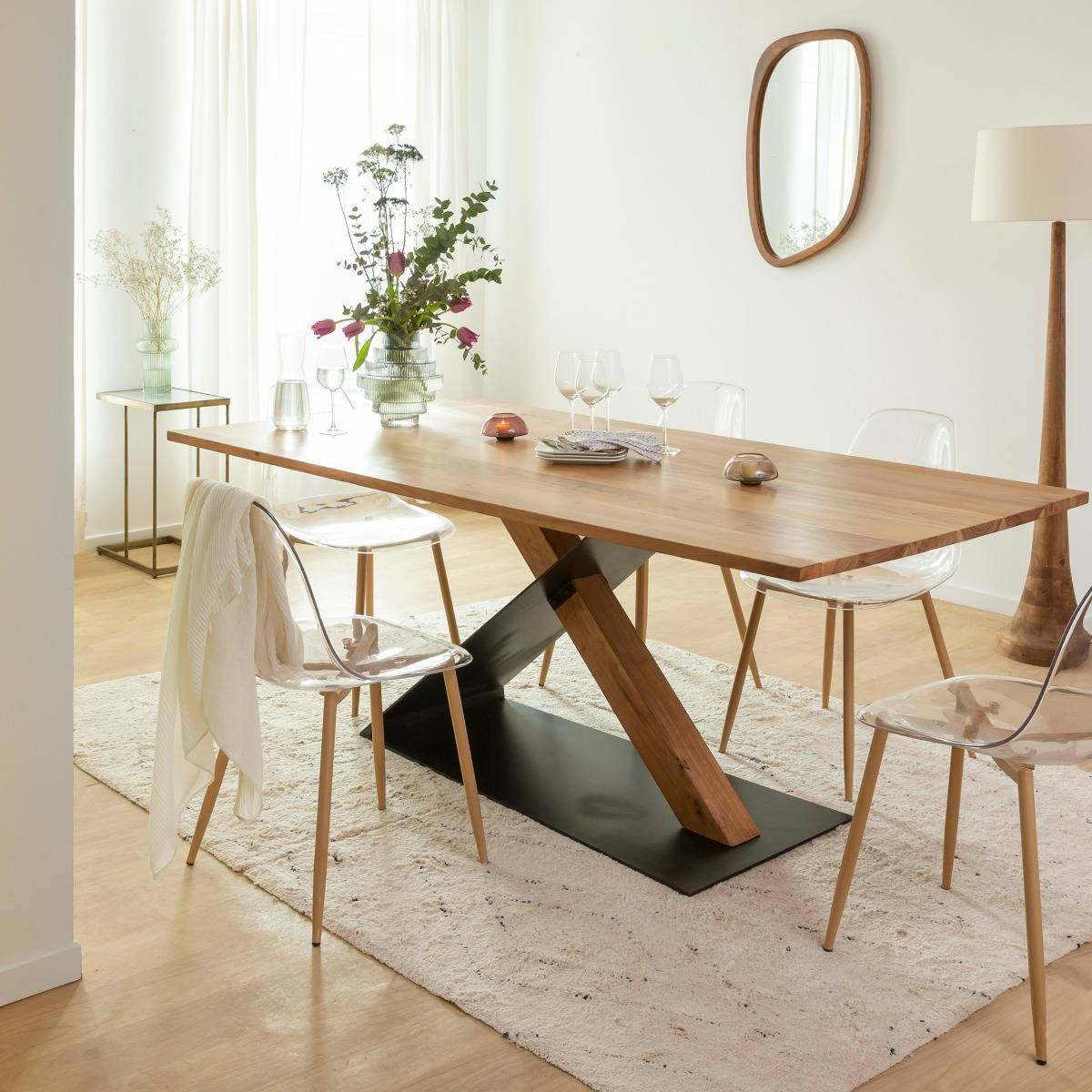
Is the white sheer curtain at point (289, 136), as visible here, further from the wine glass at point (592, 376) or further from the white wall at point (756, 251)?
the wine glass at point (592, 376)

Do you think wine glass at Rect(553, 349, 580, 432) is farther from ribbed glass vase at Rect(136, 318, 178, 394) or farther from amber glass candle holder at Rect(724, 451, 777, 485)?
ribbed glass vase at Rect(136, 318, 178, 394)

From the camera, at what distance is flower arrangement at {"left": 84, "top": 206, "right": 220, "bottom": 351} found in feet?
16.4

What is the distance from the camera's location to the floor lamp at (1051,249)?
149 inches

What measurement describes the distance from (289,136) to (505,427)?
110 inches

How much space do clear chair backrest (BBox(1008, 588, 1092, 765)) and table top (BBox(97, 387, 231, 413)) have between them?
3431 mm

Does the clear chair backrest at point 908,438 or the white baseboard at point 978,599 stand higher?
the clear chair backrest at point 908,438

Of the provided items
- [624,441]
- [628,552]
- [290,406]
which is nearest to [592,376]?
[624,441]

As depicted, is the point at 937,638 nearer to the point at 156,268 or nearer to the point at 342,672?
the point at 342,672

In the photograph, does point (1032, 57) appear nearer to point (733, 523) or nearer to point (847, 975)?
point (733, 523)

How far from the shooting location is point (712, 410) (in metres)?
3.91

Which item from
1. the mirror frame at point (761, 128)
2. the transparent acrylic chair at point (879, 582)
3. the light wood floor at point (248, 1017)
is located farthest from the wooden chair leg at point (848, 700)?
the mirror frame at point (761, 128)

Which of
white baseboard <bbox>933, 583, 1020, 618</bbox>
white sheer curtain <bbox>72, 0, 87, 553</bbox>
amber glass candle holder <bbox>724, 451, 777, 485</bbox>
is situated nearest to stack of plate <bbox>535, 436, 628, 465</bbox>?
amber glass candle holder <bbox>724, 451, 777, 485</bbox>

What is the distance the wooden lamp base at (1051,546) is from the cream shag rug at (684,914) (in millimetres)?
939

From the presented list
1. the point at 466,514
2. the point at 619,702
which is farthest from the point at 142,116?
the point at 619,702
